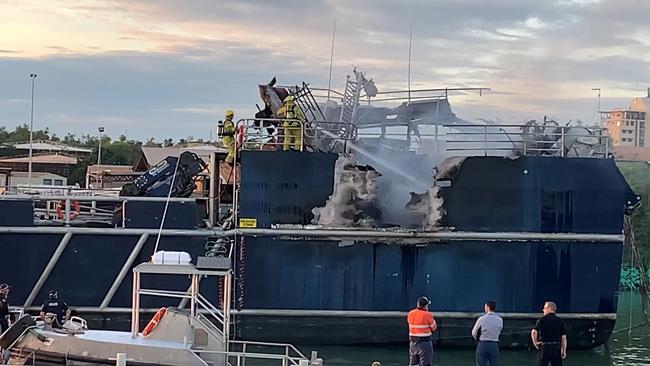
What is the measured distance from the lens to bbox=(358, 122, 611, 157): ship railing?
836 inches

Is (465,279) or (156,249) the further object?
(465,279)

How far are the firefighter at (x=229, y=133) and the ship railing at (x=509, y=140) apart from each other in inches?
117

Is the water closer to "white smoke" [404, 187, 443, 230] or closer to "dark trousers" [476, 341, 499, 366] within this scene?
"white smoke" [404, 187, 443, 230]

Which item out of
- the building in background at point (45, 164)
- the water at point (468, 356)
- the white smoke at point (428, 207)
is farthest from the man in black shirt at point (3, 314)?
the building in background at point (45, 164)

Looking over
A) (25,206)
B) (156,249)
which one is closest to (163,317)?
(156,249)

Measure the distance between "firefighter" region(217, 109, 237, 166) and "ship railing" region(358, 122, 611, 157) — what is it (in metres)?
2.96

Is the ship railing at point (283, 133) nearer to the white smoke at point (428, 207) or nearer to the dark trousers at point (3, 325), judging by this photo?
the white smoke at point (428, 207)

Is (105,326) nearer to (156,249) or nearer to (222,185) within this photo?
(156,249)

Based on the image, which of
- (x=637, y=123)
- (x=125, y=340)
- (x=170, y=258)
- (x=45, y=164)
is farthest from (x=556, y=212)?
(x=637, y=123)

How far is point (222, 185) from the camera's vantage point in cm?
2188

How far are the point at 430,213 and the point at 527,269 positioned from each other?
228 cm

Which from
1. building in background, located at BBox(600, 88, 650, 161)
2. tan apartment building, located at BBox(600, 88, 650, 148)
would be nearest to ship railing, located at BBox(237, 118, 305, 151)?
building in background, located at BBox(600, 88, 650, 161)

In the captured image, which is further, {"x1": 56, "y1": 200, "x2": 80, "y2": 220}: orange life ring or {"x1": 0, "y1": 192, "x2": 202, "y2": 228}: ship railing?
{"x1": 56, "y1": 200, "x2": 80, "y2": 220}: orange life ring

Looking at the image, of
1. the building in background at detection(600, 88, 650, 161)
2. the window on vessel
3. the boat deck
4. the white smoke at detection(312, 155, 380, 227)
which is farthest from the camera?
the building in background at detection(600, 88, 650, 161)
